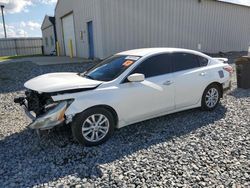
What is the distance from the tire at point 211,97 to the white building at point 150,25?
894 cm

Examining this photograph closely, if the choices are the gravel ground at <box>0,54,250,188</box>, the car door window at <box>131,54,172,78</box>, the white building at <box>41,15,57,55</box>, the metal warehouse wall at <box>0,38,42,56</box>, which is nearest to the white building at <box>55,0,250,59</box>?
the white building at <box>41,15,57,55</box>

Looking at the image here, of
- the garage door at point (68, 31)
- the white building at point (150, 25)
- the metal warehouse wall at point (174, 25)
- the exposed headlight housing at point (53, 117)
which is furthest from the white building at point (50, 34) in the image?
the exposed headlight housing at point (53, 117)

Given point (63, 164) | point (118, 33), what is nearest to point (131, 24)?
point (118, 33)

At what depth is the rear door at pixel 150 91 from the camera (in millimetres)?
4145

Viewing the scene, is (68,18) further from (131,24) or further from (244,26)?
(244,26)

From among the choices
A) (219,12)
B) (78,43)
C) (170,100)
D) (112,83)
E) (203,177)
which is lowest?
(203,177)

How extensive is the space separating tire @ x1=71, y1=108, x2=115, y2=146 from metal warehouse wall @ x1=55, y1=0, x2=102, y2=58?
33.2 ft

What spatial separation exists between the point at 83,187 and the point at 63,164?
65 centimetres

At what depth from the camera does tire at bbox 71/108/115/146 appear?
3746mm

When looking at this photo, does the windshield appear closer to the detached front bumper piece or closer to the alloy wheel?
the alloy wheel

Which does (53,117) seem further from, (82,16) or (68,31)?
(68,31)

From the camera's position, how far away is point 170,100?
4660 millimetres

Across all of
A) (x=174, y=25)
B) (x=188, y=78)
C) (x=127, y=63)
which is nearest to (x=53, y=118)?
(x=127, y=63)

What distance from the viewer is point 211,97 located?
5.35 m
